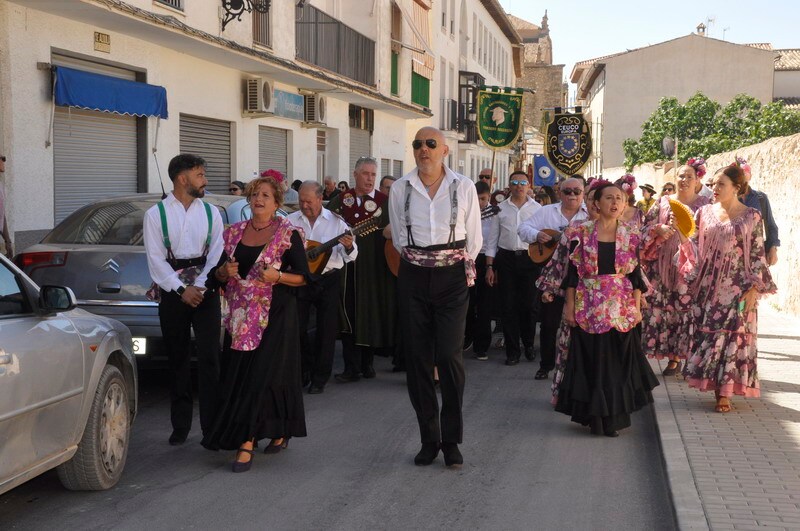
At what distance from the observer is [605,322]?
24.3ft

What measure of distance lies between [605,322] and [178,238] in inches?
117

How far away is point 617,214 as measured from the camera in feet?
24.2

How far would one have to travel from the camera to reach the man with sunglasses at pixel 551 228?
32.8 ft

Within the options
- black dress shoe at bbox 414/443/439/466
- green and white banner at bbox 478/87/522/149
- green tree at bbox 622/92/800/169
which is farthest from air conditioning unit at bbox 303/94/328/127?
green tree at bbox 622/92/800/169

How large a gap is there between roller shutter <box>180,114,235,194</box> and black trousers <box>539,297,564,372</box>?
9145 millimetres

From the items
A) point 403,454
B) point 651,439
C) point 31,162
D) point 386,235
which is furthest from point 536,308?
point 31,162

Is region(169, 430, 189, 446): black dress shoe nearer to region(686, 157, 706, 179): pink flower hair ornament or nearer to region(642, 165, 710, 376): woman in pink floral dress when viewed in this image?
region(642, 165, 710, 376): woman in pink floral dress

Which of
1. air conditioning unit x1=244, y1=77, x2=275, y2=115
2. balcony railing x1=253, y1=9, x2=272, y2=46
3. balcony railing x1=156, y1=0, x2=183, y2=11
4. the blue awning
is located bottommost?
the blue awning

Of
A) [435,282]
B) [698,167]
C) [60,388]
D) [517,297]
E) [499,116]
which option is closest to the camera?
[60,388]

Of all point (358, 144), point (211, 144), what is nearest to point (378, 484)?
point (211, 144)

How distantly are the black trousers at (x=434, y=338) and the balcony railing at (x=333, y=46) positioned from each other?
650 inches

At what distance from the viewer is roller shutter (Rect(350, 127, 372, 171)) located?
91.5 ft

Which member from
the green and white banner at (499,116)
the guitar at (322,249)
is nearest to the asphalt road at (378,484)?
the guitar at (322,249)

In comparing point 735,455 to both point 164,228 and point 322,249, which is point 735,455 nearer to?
point 322,249
